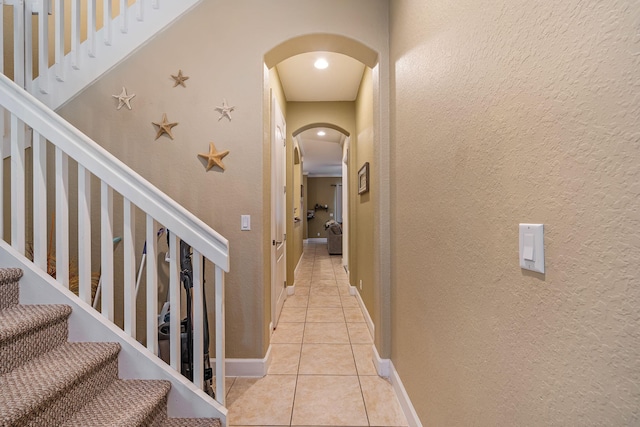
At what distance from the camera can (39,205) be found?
1.48 m

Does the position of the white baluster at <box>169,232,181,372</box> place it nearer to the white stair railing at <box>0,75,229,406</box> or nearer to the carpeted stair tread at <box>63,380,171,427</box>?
the white stair railing at <box>0,75,229,406</box>

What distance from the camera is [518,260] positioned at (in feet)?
2.57

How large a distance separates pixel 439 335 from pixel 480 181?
0.71m

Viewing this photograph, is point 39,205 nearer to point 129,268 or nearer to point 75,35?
point 129,268

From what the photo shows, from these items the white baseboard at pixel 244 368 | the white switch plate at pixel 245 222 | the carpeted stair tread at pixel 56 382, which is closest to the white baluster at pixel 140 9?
the white switch plate at pixel 245 222

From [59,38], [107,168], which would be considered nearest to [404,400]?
[107,168]

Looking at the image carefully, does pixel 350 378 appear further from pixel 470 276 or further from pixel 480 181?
pixel 480 181

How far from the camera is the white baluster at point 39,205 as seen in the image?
4.84ft

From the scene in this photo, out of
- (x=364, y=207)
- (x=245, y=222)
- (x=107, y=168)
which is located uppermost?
(x=107, y=168)

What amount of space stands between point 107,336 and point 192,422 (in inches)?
23.7

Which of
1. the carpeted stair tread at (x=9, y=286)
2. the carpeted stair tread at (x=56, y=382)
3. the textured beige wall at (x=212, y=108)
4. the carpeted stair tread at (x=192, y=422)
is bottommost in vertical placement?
the carpeted stair tread at (x=192, y=422)

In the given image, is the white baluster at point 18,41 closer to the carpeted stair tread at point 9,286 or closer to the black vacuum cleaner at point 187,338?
the carpeted stair tread at point 9,286

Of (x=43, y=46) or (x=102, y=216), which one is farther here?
(x=43, y=46)

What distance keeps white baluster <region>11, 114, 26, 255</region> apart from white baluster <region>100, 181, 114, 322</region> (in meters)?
0.41
